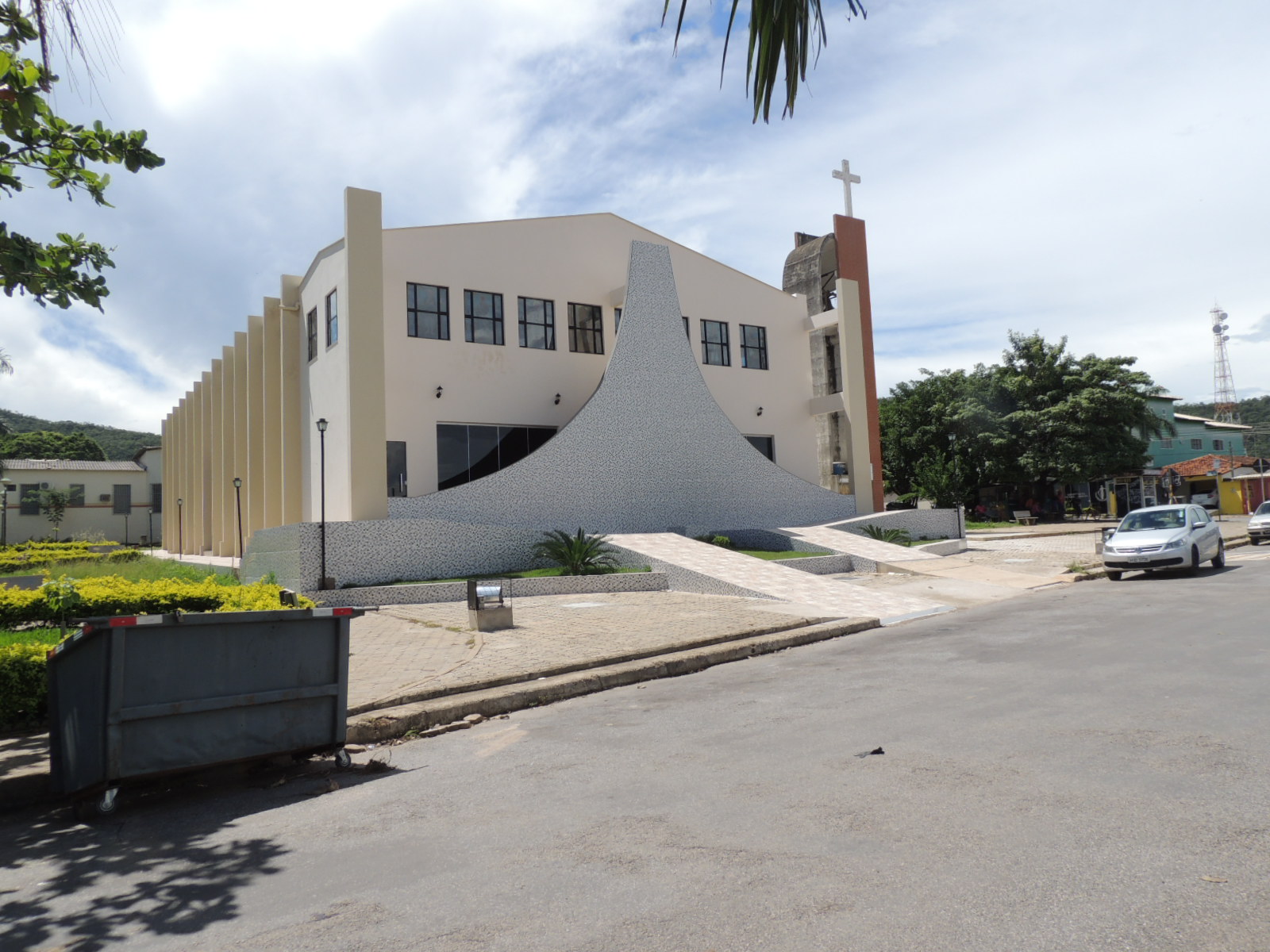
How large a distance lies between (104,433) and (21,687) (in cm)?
12128

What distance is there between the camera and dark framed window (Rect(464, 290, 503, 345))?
934 inches

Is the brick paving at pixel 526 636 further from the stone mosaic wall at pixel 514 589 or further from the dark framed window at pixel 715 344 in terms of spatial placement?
the dark framed window at pixel 715 344

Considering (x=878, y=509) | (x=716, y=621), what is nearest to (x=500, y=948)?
(x=716, y=621)

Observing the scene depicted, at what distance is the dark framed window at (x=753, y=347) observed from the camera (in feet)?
97.5

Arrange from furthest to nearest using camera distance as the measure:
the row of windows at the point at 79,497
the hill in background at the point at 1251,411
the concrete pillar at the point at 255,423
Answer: the hill in background at the point at 1251,411 → the row of windows at the point at 79,497 → the concrete pillar at the point at 255,423

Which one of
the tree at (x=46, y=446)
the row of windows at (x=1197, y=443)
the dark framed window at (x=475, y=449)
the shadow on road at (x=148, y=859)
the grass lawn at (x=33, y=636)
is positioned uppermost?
the tree at (x=46, y=446)

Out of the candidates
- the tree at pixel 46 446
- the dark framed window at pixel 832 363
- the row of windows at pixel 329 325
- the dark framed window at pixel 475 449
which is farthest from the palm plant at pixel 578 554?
the tree at pixel 46 446

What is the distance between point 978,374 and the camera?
153ft

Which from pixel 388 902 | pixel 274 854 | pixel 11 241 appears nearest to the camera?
pixel 388 902

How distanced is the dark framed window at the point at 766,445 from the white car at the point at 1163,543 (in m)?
13.5

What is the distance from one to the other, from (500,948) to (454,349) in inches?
844

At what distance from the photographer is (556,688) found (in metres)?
8.14

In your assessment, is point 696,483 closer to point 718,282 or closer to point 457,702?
point 718,282

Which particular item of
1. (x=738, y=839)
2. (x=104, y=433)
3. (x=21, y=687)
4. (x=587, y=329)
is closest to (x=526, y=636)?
(x=21, y=687)
